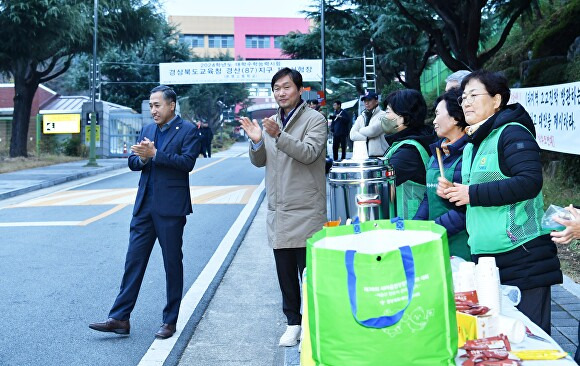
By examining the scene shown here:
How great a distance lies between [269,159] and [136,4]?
30334mm

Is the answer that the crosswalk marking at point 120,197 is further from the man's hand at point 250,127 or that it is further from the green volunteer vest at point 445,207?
the green volunteer vest at point 445,207

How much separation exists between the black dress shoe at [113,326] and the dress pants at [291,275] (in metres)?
1.34

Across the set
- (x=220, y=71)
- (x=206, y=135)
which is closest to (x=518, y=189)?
(x=206, y=135)

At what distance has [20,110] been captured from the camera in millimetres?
30234

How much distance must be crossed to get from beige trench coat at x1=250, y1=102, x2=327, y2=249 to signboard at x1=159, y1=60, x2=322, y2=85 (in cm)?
3452

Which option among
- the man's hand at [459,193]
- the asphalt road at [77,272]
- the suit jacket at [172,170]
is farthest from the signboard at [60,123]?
the man's hand at [459,193]

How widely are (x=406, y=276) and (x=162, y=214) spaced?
11.3ft

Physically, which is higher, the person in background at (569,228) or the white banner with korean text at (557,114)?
the white banner with korean text at (557,114)

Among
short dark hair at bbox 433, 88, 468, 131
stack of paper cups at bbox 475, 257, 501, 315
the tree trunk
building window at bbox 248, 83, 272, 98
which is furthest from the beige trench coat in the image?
building window at bbox 248, 83, 272, 98

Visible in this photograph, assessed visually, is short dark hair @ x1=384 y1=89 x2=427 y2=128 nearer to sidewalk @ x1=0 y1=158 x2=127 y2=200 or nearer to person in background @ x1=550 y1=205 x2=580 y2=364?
person in background @ x1=550 y1=205 x2=580 y2=364

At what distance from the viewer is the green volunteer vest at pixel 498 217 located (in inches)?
128

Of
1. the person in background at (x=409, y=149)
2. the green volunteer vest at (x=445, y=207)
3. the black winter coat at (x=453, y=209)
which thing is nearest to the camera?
the black winter coat at (x=453, y=209)

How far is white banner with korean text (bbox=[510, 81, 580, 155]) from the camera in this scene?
930cm

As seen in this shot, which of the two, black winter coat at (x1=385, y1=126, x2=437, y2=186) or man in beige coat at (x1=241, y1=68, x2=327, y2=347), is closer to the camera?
black winter coat at (x1=385, y1=126, x2=437, y2=186)
